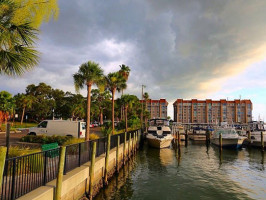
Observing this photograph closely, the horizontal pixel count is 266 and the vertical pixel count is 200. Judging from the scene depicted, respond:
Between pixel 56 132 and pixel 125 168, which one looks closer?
pixel 125 168

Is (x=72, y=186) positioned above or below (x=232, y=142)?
above

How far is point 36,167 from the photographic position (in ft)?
22.3

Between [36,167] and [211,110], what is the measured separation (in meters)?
181

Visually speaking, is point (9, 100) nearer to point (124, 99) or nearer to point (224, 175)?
point (124, 99)

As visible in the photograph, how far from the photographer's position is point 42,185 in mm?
6906

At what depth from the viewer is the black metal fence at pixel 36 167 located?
5670 millimetres

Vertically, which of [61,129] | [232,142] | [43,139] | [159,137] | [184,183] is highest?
[61,129]

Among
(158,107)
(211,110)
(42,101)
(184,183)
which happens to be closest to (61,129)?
(184,183)

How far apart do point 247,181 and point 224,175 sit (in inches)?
79.7

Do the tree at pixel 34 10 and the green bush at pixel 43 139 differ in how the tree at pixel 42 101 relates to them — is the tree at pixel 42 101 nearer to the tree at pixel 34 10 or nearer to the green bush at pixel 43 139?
the green bush at pixel 43 139

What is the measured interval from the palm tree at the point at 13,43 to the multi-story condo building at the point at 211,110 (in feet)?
549

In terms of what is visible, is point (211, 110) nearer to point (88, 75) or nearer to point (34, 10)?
point (88, 75)

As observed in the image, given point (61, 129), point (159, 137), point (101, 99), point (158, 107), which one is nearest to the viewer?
point (61, 129)

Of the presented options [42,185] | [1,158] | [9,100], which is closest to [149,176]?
[42,185]
